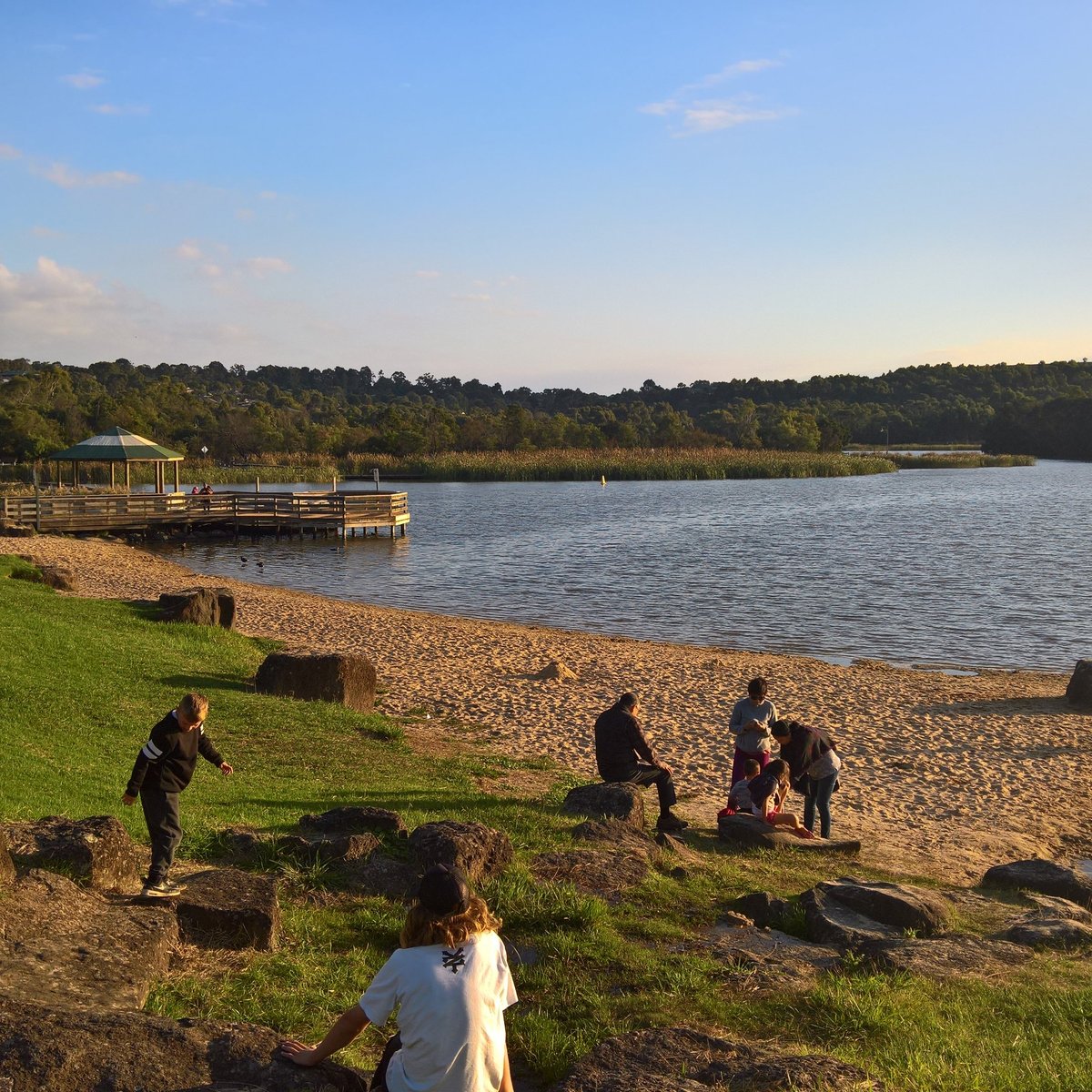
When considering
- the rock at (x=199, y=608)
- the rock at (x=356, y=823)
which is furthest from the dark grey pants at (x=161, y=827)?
the rock at (x=199, y=608)

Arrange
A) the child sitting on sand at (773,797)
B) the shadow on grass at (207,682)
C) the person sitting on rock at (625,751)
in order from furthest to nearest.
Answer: the shadow on grass at (207,682) < the child sitting on sand at (773,797) < the person sitting on rock at (625,751)

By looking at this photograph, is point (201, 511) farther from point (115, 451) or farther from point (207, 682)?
point (207, 682)

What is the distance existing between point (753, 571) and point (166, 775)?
32.8 metres

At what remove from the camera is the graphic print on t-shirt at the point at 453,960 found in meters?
3.74

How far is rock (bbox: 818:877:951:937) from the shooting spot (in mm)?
7406

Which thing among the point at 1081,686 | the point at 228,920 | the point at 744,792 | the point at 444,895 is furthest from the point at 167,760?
the point at 1081,686

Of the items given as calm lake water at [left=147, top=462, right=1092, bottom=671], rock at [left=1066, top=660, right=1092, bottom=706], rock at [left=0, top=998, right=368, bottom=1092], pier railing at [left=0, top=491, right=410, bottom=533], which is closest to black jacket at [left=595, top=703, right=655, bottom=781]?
rock at [left=0, top=998, right=368, bottom=1092]

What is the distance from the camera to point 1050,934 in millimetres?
7219

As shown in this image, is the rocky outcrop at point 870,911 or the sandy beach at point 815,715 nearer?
the rocky outcrop at point 870,911

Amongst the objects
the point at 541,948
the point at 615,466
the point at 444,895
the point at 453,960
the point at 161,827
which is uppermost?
the point at 615,466

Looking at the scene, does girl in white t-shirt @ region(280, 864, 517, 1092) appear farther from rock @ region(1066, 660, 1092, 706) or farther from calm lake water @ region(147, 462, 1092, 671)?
calm lake water @ region(147, 462, 1092, 671)

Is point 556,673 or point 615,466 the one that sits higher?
point 615,466

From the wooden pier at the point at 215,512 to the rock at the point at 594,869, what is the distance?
39534 millimetres

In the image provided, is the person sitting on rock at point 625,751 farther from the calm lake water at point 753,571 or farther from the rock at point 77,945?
the calm lake water at point 753,571
